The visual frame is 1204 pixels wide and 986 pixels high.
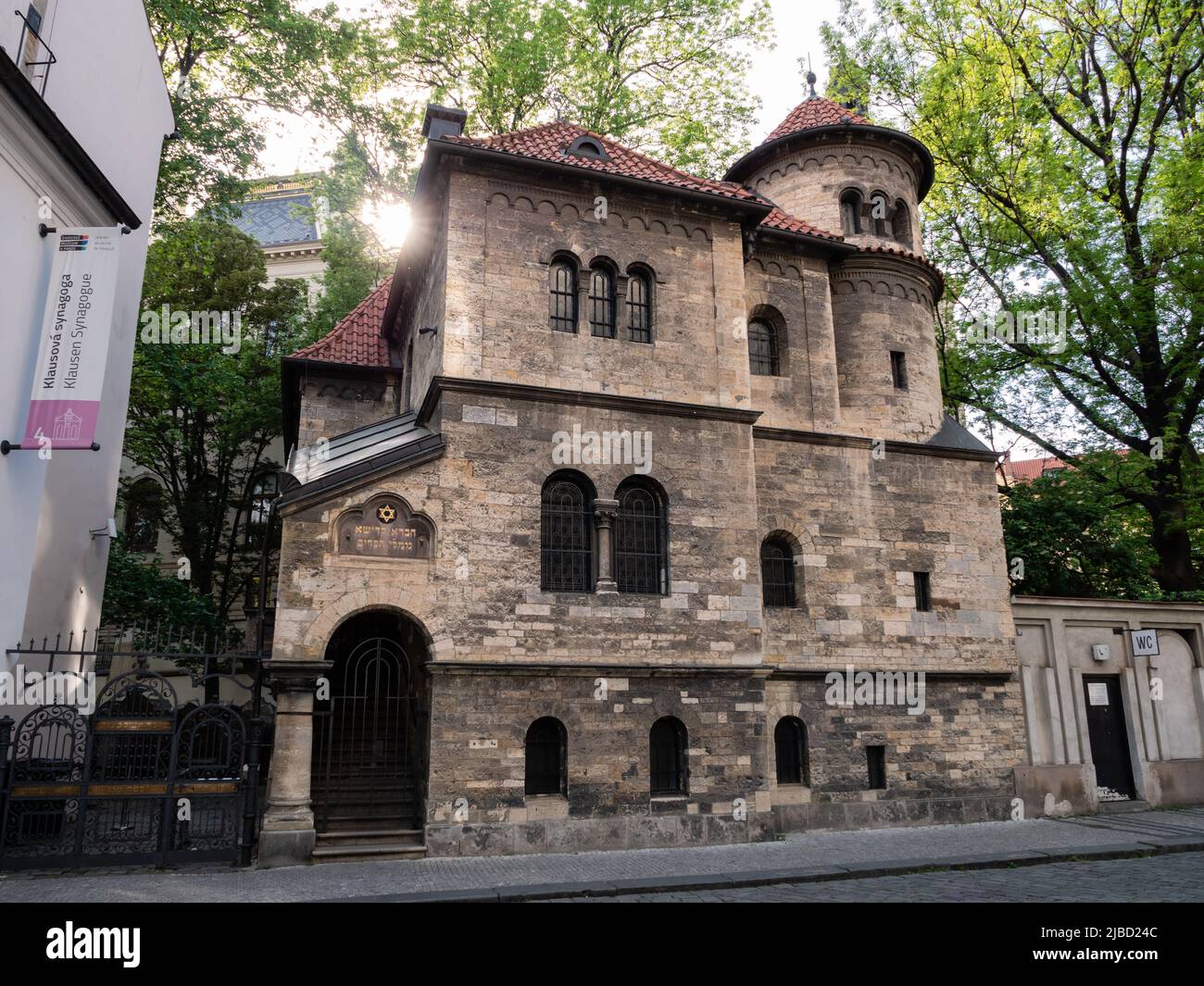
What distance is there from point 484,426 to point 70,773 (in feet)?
23.8

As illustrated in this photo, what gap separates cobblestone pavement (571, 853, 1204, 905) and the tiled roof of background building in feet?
129

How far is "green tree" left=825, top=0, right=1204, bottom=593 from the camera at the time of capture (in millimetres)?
22297

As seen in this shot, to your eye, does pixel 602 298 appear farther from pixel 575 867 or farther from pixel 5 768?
pixel 5 768

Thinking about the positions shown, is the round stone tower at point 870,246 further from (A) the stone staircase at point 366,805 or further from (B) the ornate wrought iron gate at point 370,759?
(A) the stone staircase at point 366,805

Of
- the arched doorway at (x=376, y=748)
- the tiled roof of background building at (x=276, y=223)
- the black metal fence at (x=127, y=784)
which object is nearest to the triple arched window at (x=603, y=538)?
the arched doorway at (x=376, y=748)

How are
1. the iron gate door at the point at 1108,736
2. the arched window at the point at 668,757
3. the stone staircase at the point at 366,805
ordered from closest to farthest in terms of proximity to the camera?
the stone staircase at the point at 366,805 < the arched window at the point at 668,757 < the iron gate door at the point at 1108,736

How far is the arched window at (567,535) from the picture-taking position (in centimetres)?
1391

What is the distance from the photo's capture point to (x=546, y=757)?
43.6 ft

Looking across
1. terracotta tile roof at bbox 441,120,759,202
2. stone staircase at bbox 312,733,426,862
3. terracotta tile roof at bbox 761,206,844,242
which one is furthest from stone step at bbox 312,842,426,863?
terracotta tile roof at bbox 761,206,844,242

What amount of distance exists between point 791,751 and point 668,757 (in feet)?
9.35

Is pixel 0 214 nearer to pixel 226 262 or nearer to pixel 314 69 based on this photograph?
pixel 314 69

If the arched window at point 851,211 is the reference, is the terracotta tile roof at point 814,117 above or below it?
above

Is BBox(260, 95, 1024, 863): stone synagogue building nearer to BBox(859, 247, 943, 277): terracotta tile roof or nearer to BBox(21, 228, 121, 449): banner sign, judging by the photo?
BBox(859, 247, 943, 277): terracotta tile roof

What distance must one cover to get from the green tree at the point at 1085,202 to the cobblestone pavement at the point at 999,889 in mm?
13359
